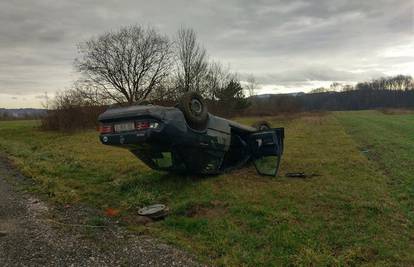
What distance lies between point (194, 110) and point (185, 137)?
734mm

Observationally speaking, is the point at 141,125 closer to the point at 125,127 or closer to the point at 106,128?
the point at 125,127

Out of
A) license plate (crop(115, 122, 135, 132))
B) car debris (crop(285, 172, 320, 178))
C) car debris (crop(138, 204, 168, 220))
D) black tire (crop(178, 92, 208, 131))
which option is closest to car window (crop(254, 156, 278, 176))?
car debris (crop(285, 172, 320, 178))

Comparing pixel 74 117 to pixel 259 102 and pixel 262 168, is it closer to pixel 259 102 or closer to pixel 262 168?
pixel 262 168

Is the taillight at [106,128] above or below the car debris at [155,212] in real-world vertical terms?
above

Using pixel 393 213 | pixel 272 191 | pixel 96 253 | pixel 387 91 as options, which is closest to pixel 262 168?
pixel 272 191

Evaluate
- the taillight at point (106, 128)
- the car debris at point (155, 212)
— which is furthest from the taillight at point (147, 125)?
the car debris at point (155, 212)

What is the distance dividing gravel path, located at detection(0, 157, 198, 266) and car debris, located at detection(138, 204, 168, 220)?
67 cm

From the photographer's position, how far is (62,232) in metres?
4.93

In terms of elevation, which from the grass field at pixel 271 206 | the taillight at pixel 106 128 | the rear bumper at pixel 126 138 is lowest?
the grass field at pixel 271 206

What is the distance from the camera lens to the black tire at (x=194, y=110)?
275 inches

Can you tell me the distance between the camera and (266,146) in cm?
938

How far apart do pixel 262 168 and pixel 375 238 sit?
185 inches

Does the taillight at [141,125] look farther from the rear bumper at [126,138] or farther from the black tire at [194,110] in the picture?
the black tire at [194,110]

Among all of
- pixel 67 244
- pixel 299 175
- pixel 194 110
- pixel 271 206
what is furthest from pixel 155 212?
pixel 299 175
